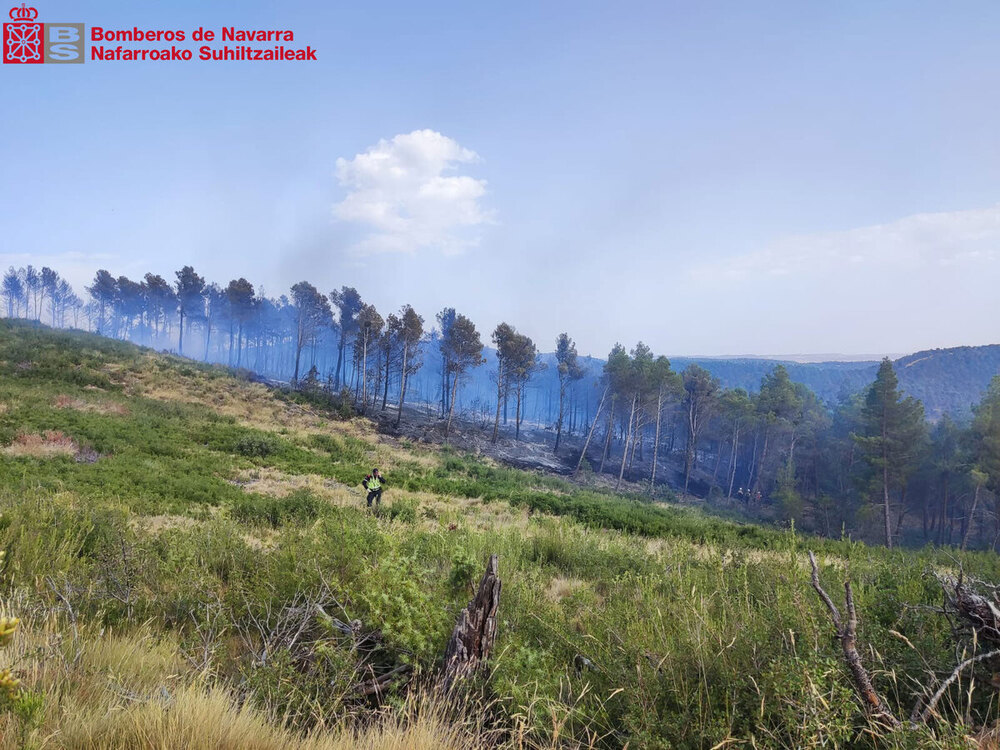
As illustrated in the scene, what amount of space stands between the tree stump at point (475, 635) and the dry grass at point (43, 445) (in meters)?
14.3

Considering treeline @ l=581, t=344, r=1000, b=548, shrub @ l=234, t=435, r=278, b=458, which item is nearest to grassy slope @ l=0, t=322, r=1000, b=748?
shrub @ l=234, t=435, r=278, b=458

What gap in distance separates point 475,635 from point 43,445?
16.1m

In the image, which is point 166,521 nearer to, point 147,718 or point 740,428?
point 147,718

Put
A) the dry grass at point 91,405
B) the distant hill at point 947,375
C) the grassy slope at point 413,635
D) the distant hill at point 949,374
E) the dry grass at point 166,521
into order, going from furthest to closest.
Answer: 1. the distant hill at point 949,374
2. the distant hill at point 947,375
3. the dry grass at point 91,405
4. the dry grass at point 166,521
5. the grassy slope at point 413,635

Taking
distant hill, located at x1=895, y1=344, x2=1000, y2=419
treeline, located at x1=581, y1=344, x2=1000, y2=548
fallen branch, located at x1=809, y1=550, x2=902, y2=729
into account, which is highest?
distant hill, located at x1=895, y1=344, x2=1000, y2=419

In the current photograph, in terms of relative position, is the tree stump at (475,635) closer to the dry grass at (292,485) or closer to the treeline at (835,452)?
the dry grass at (292,485)

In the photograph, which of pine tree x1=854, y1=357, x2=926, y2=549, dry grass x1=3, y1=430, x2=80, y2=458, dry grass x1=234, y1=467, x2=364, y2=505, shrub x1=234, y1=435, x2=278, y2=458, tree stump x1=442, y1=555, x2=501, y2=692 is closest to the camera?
tree stump x1=442, y1=555, x2=501, y2=692

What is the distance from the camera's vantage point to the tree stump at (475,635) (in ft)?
9.81

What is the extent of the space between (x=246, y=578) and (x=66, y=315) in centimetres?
12502

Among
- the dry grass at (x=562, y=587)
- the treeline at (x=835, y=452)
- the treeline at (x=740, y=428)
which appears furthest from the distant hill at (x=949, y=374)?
the dry grass at (x=562, y=587)

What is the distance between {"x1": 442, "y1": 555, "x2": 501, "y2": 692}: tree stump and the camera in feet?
9.81

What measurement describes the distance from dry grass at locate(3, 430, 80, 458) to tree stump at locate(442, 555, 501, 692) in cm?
1431

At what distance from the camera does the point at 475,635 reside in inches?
123

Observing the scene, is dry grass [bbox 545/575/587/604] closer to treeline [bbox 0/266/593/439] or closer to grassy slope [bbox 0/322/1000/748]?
grassy slope [bbox 0/322/1000/748]
